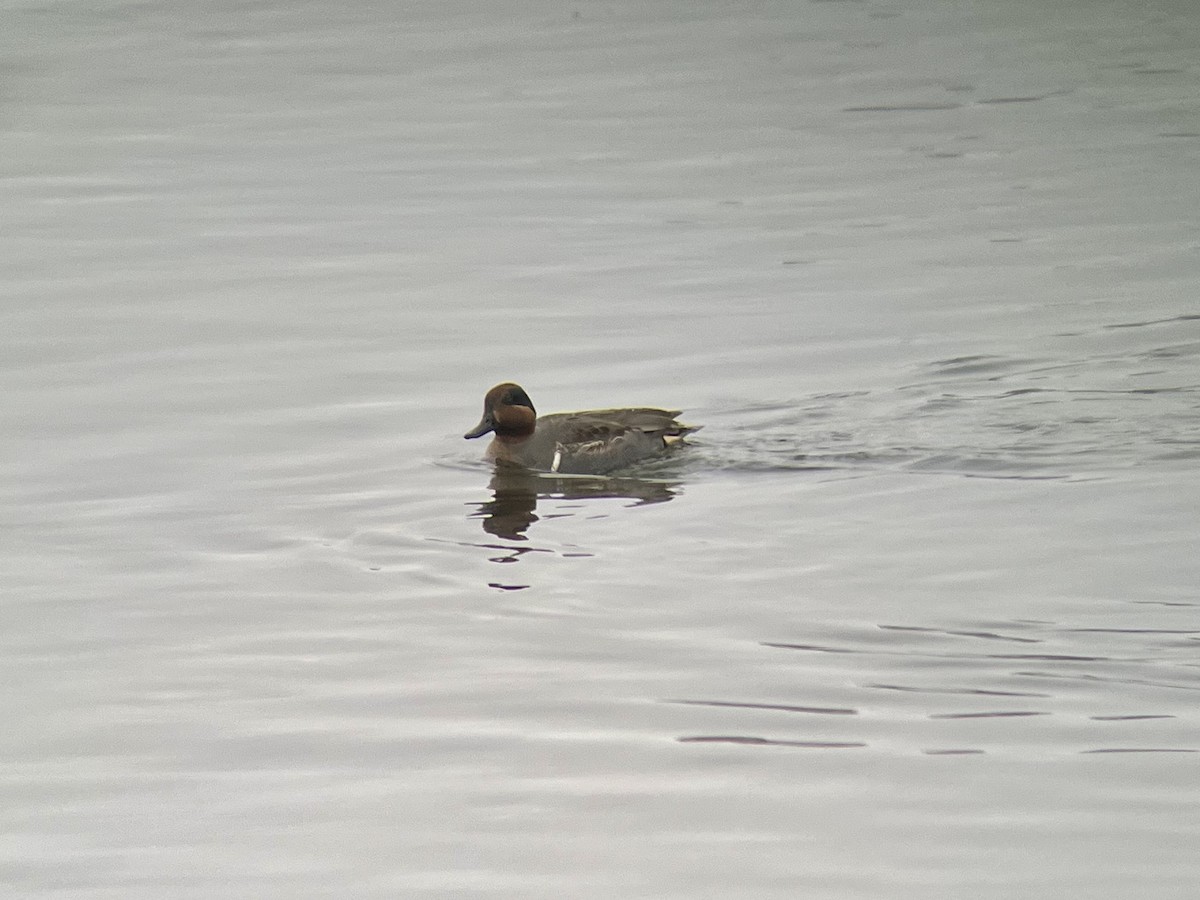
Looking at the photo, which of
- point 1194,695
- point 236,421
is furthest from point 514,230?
point 1194,695

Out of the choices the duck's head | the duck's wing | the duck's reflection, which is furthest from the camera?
the duck's head

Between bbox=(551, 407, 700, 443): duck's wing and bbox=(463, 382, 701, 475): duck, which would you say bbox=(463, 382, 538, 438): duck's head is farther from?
bbox=(551, 407, 700, 443): duck's wing

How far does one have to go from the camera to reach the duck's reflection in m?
10.5

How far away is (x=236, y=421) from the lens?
1224cm

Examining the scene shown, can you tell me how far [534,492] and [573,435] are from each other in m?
0.36

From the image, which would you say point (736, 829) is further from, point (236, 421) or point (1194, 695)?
point (236, 421)

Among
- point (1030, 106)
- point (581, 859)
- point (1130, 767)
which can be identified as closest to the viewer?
point (581, 859)

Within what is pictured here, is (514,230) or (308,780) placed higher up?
(514,230)

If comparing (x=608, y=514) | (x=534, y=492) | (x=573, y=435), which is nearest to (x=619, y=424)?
(x=573, y=435)

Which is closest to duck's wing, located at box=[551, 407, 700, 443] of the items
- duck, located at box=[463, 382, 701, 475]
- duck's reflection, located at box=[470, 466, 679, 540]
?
duck, located at box=[463, 382, 701, 475]

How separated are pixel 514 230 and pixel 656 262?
2.03 meters

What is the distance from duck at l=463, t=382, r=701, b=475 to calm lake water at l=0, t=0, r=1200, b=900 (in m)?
0.14

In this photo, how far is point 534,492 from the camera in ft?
36.6

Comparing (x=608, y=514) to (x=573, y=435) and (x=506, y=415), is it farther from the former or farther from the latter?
(x=506, y=415)
